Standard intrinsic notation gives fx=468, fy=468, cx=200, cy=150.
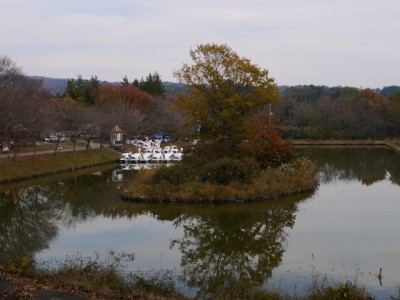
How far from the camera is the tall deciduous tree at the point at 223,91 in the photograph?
27875 millimetres

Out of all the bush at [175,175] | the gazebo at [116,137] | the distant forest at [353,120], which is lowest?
the bush at [175,175]

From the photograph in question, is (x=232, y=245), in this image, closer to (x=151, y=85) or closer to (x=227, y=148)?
(x=227, y=148)

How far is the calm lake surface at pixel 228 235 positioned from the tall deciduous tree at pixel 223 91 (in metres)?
6.48

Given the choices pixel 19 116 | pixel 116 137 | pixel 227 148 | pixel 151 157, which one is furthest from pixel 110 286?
pixel 116 137

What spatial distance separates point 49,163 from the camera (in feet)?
116

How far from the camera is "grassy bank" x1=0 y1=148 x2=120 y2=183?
31047 mm

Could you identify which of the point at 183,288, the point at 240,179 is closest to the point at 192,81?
the point at 240,179

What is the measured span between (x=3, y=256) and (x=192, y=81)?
17.8 metres

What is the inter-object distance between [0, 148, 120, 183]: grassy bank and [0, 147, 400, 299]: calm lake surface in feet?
14.6

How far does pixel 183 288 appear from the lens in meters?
10.6

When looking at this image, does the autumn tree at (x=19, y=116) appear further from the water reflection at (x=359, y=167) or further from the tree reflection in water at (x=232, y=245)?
the water reflection at (x=359, y=167)

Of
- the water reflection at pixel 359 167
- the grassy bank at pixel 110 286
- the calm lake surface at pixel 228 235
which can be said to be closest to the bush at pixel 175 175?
the calm lake surface at pixel 228 235

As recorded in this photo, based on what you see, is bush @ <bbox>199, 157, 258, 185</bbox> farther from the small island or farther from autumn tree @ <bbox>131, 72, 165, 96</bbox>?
autumn tree @ <bbox>131, 72, 165, 96</bbox>

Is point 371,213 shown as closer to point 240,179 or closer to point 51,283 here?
point 240,179
